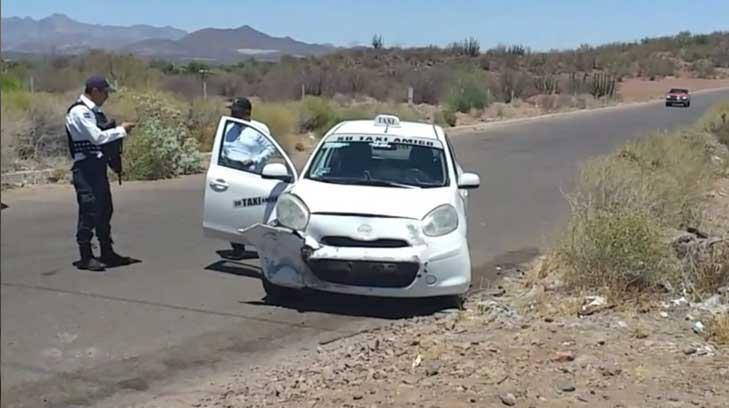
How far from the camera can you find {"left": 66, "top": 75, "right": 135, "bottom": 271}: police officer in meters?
9.53

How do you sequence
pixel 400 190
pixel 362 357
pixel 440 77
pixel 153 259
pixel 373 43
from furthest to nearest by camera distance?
pixel 373 43 < pixel 440 77 < pixel 153 259 < pixel 400 190 < pixel 362 357

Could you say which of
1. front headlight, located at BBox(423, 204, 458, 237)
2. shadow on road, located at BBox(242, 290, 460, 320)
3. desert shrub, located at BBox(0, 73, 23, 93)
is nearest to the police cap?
desert shrub, located at BBox(0, 73, 23, 93)

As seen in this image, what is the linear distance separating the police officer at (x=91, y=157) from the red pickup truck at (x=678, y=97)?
108ft

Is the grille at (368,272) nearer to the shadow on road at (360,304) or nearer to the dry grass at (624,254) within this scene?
the shadow on road at (360,304)

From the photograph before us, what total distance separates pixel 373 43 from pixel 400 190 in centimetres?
9518

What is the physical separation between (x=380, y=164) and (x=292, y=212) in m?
1.32

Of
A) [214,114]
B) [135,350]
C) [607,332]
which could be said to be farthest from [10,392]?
[214,114]

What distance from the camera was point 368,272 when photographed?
880 centimetres

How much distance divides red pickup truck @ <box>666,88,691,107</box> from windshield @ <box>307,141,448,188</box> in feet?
103

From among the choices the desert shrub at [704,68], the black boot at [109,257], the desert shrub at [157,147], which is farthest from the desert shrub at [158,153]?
the desert shrub at [704,68]

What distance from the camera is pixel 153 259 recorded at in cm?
1112

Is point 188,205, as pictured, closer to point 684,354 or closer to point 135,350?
point 135,350

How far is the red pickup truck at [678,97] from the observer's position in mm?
40606

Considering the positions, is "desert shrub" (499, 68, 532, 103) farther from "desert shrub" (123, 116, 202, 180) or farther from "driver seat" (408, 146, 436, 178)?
"driver seat" (408, 146, 436, 178)
